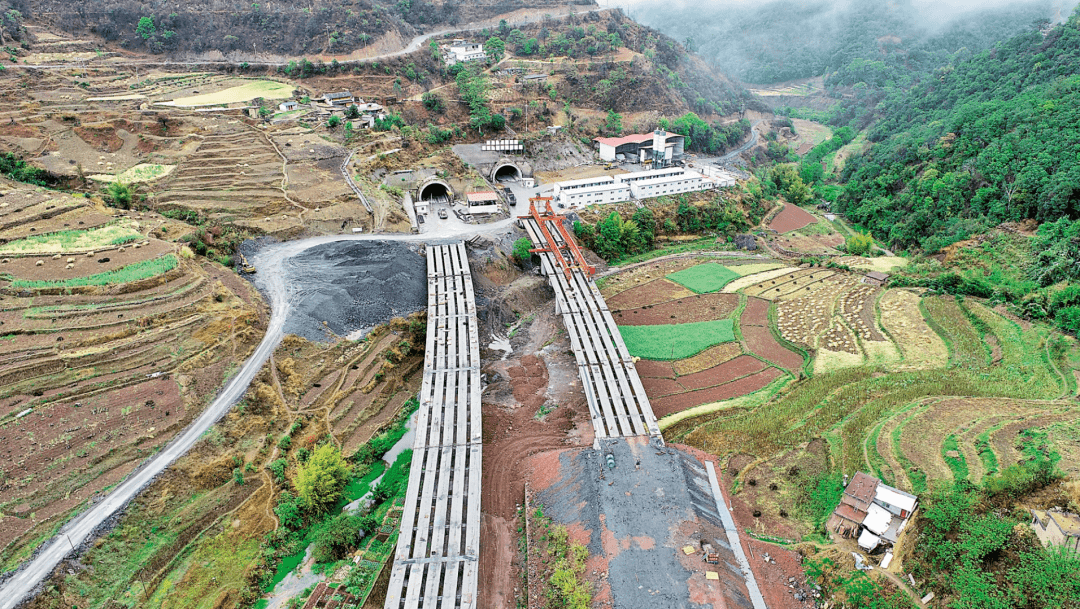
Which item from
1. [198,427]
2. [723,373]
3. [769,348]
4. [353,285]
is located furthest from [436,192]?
[769,348]

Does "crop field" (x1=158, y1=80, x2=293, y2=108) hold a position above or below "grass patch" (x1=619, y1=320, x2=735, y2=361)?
above

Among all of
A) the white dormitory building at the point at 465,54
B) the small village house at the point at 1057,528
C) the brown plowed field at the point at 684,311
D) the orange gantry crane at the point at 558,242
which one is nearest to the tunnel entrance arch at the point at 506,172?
the orange gantry crane at the point at 558,242

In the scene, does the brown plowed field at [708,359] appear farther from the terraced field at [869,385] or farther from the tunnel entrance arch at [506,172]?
the tunnel entrance arch at [506,172]

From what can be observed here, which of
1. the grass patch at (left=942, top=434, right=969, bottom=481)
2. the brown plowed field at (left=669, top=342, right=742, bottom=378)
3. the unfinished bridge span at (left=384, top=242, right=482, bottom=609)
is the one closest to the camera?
the unfinished bridge span at (left=384, top=242, right=482, bottom=609)

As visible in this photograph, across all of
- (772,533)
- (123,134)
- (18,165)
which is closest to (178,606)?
(772,533)

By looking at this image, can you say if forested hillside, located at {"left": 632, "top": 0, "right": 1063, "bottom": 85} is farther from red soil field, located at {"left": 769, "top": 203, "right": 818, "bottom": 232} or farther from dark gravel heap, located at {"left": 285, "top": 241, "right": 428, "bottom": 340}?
dark gravel heap, located at {"left": 285, "top": 241, "right": 428, "bottom": 340}

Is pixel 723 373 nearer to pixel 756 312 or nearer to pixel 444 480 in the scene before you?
pixel 756 312

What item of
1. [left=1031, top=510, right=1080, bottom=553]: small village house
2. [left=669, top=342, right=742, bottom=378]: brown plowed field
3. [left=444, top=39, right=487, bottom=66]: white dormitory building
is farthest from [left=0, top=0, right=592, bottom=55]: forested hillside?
[left=1031, top=510, right=1080, bottom=553]: small village house

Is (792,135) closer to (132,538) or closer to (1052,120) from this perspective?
(1052,120)
